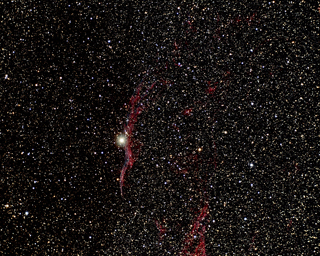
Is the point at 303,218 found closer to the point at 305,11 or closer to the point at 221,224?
the point at 221,224

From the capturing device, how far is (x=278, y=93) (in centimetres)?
51

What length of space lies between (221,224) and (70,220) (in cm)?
25

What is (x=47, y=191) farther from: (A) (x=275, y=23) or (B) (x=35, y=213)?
(A) (x=275, y=23)

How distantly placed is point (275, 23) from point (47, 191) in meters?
0.47

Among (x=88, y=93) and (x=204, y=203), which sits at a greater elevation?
(x=88, y=93)

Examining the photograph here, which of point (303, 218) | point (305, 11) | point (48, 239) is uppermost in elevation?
point (305, 11)

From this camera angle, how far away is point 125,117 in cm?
51

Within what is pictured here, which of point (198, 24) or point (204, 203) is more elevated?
point (198, 24)

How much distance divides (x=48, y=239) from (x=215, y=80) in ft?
1.25

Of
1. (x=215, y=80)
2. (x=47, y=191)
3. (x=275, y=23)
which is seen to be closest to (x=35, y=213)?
(x=47, y=191)

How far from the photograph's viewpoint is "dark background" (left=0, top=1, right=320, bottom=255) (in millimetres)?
508

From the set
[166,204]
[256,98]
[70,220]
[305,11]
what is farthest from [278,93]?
[70,220]

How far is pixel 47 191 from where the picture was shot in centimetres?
51

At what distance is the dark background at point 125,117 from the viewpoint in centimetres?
51
